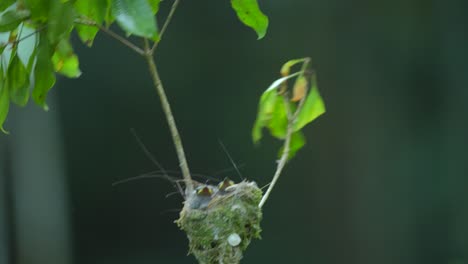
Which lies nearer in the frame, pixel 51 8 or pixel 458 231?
pixel 51 8

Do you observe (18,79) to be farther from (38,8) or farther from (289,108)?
(289,108)

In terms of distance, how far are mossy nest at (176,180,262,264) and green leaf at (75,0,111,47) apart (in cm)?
28

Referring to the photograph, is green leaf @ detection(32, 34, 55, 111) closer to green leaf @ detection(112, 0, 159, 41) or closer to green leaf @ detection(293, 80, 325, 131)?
green leaf @ detection(112, 0, 159, 41)

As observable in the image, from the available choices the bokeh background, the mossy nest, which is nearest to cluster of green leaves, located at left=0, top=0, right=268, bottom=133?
the mossy nest

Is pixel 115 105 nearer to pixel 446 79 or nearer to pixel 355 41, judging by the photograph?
pixel 355 41

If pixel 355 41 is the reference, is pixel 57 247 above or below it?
below

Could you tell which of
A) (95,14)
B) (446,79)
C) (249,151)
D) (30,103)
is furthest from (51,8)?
(446,79)

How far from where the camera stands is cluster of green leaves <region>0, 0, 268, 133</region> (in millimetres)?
794

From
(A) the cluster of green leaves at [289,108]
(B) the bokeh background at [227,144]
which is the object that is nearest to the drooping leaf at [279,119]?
(A) the cluster of green leaves at [289,108]

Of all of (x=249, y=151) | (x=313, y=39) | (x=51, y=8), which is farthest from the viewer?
(x=313, y=39)

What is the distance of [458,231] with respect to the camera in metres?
3.23

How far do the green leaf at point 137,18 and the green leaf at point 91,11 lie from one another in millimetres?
62

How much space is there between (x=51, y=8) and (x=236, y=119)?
7.03 feet

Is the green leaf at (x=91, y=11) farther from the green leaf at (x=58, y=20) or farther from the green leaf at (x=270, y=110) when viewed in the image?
the green leaf at (x=270, y=110)
